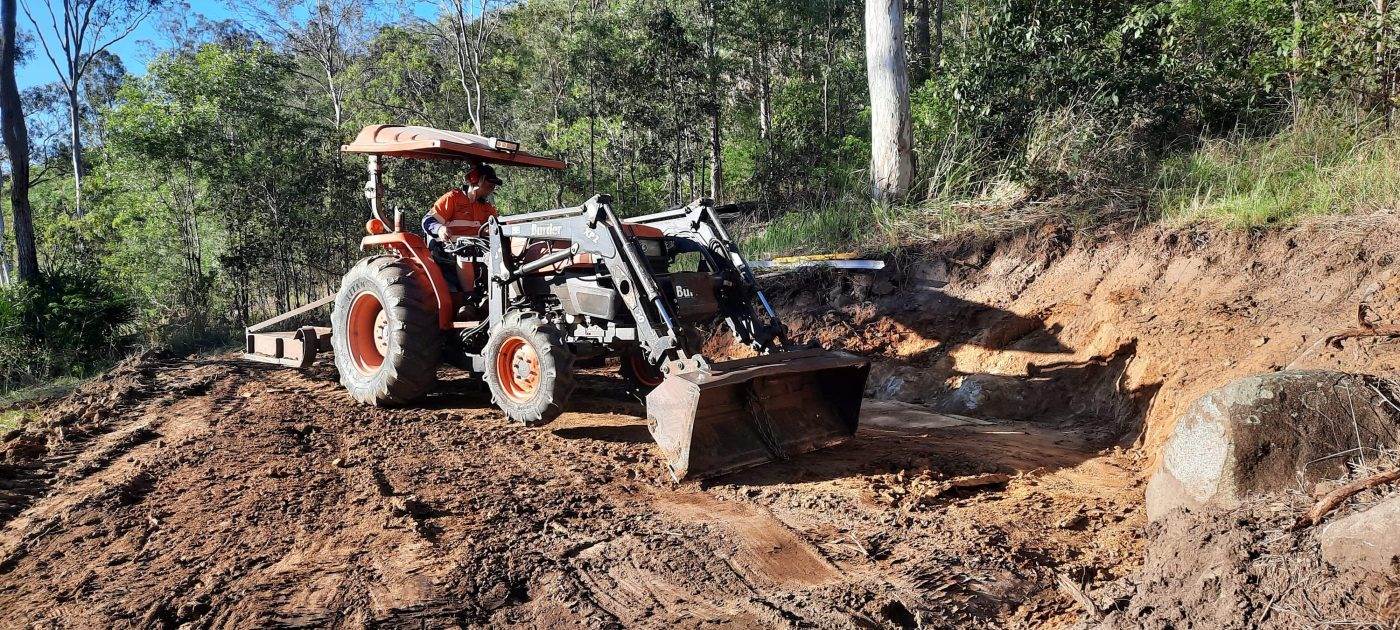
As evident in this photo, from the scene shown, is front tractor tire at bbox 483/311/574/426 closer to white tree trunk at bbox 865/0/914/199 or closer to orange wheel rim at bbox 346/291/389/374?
orange wheel rim at bbox 346/291/389/374

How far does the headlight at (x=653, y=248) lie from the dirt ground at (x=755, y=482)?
1.35m

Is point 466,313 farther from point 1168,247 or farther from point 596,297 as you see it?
point 1168,247

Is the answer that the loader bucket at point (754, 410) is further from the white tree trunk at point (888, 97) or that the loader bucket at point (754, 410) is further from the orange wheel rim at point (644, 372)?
the white tree trunk at point (888, 97)

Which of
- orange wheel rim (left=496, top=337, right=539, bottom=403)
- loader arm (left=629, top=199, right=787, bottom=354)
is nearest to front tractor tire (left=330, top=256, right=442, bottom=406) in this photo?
orange wheel rim (left=496, top=337, right=539, bottom=403)

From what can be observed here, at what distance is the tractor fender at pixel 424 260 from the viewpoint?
Result: 6941mm

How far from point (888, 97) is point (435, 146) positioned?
19.7ft

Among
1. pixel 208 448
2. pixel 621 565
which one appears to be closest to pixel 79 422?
pixel 208 448

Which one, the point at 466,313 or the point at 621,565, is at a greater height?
the point at 466,313

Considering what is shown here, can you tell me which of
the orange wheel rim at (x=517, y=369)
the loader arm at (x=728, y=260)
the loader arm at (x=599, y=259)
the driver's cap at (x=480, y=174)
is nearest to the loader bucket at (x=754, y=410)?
the loader arm at (x=599, y=259)

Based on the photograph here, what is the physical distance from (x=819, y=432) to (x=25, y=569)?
4329 mm

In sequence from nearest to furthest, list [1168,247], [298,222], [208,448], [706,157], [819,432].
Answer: [819,432] → [208,448] → [1168,247] → [298,222] → [706,157]

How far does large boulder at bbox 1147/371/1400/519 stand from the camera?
11.7ft

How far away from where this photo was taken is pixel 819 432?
5555mm

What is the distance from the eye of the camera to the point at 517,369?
619cm
